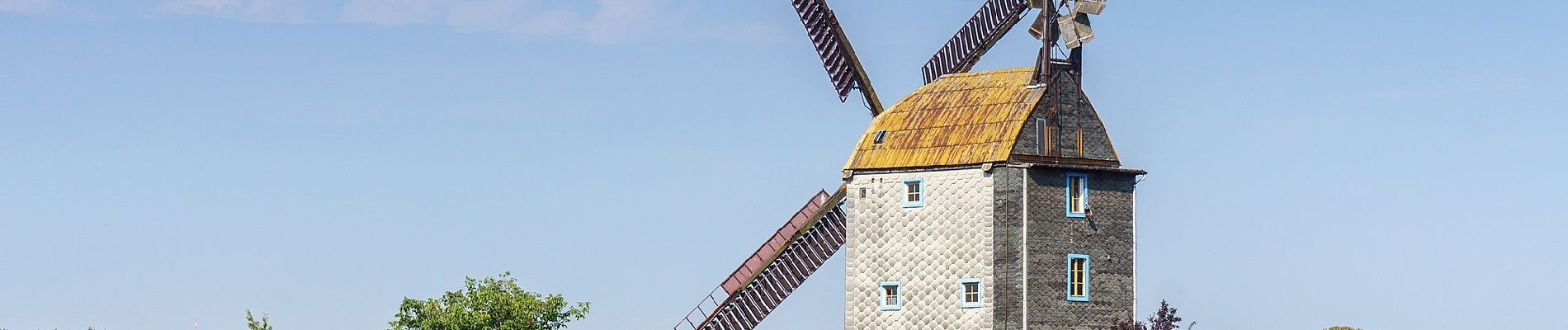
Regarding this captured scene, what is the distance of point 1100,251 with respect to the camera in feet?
263

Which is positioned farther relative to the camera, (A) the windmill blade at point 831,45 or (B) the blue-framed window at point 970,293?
(A) the windmill blade at point 831,45

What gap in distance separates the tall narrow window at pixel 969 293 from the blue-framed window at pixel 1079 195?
3.55 metres

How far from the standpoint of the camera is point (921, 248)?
→ 262ft

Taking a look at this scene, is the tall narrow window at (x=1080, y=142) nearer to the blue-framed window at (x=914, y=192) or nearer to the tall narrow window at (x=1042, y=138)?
the tall narrow window at (x=1042, y=138)

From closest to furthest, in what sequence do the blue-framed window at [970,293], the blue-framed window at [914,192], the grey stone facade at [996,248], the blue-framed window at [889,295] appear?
1. the grey stone facade at [996,248]
2. the blue-framed window at [970,293]
3. the blue-framed window at [914,192]
4. the blue-framed window at [889,295]

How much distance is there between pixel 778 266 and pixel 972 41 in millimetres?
8940

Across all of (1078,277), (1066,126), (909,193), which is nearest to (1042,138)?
(1066,126)

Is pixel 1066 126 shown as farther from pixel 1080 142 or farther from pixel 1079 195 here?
pixel 1079 195

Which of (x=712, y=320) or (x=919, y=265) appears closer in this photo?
(x=919, y=265)

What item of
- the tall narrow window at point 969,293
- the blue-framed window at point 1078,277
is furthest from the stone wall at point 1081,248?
the tall narrow window at point 969,293

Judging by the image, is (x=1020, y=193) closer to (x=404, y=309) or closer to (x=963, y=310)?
(x=963, y=310)

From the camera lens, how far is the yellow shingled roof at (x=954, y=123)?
79.0m

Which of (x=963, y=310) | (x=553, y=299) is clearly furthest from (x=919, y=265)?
(x=553, y=299)

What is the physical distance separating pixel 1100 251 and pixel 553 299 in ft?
59.0
